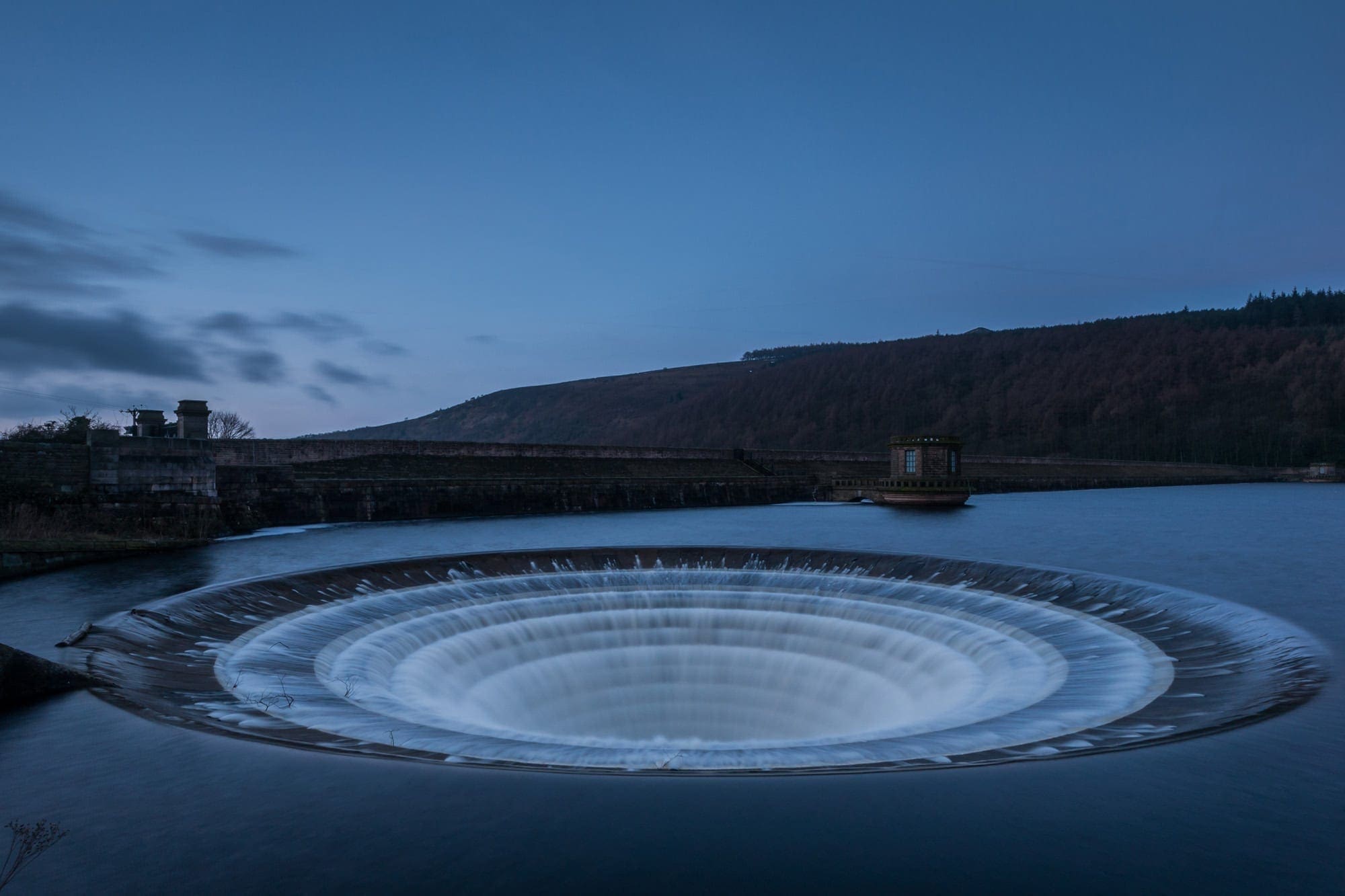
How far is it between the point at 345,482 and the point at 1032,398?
12496 centimetres

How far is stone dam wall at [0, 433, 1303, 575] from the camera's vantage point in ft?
70.2

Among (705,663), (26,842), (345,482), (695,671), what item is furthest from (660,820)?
(345,482)

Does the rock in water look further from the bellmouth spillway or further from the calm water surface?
the bellmouth spillway

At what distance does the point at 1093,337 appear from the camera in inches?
5965

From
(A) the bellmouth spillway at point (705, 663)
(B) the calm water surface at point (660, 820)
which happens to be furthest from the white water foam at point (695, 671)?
(B) the calm water surface at point (660, 820)

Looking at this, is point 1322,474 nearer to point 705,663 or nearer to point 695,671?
point 705,663

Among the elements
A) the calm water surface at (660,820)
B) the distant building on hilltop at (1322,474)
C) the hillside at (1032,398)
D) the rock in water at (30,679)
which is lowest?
the calm water surface at (660,820)

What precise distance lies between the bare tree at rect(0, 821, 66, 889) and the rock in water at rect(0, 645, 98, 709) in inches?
136

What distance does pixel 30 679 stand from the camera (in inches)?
331

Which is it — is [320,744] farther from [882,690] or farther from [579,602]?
[579,602]

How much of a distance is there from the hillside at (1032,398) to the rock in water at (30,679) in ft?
382

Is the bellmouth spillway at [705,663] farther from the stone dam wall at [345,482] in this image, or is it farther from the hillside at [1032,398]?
the hillside at [1032,398]

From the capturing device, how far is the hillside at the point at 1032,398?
11069 centimetres

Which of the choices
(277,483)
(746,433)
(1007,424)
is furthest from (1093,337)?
(277,483)
